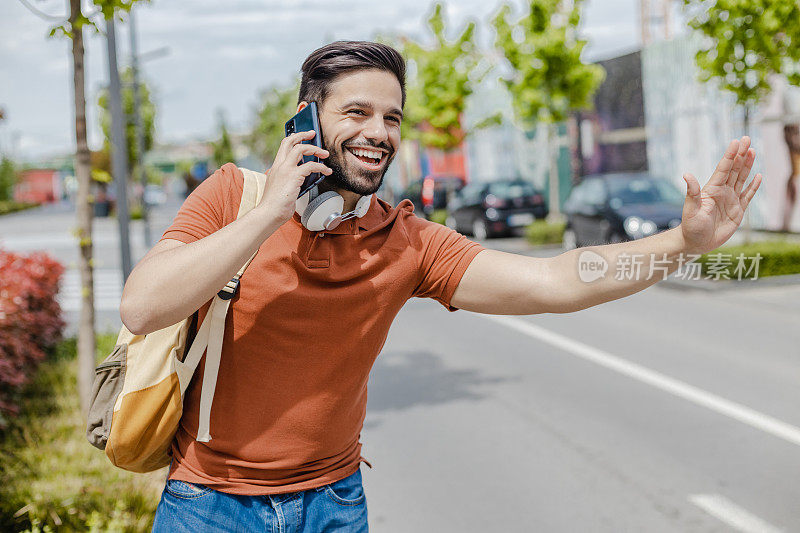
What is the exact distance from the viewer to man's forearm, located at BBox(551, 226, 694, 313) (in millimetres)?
2016

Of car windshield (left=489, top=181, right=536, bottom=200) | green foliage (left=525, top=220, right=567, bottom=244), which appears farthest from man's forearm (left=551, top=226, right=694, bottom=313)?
car windshield (left=489, top=181, right=536, bottom=200)

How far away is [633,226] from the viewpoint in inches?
511

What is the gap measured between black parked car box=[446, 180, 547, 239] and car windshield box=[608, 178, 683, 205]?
9.26ft

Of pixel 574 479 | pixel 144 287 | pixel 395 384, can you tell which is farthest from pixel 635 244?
pixel 395 384

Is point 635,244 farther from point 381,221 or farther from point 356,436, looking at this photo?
point 356,436

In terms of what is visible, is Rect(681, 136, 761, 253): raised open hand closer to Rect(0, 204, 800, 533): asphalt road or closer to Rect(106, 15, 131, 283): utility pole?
Rect(0, 204, 800, 533): asphalt road

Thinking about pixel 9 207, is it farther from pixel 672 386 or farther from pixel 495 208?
pixel 672 386

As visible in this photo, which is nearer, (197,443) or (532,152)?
(197,443)

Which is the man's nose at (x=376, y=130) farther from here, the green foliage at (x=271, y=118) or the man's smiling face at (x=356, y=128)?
the green foliage at (x=271, y=118)

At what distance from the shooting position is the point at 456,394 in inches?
296

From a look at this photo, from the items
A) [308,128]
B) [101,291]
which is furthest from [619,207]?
[308,128]

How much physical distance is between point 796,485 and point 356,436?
3756 millimetres

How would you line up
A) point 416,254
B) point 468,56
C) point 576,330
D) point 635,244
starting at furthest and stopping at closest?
point 468,56 < point 576,330 < point 416,254 < point 635,244

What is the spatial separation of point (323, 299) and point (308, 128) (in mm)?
383
